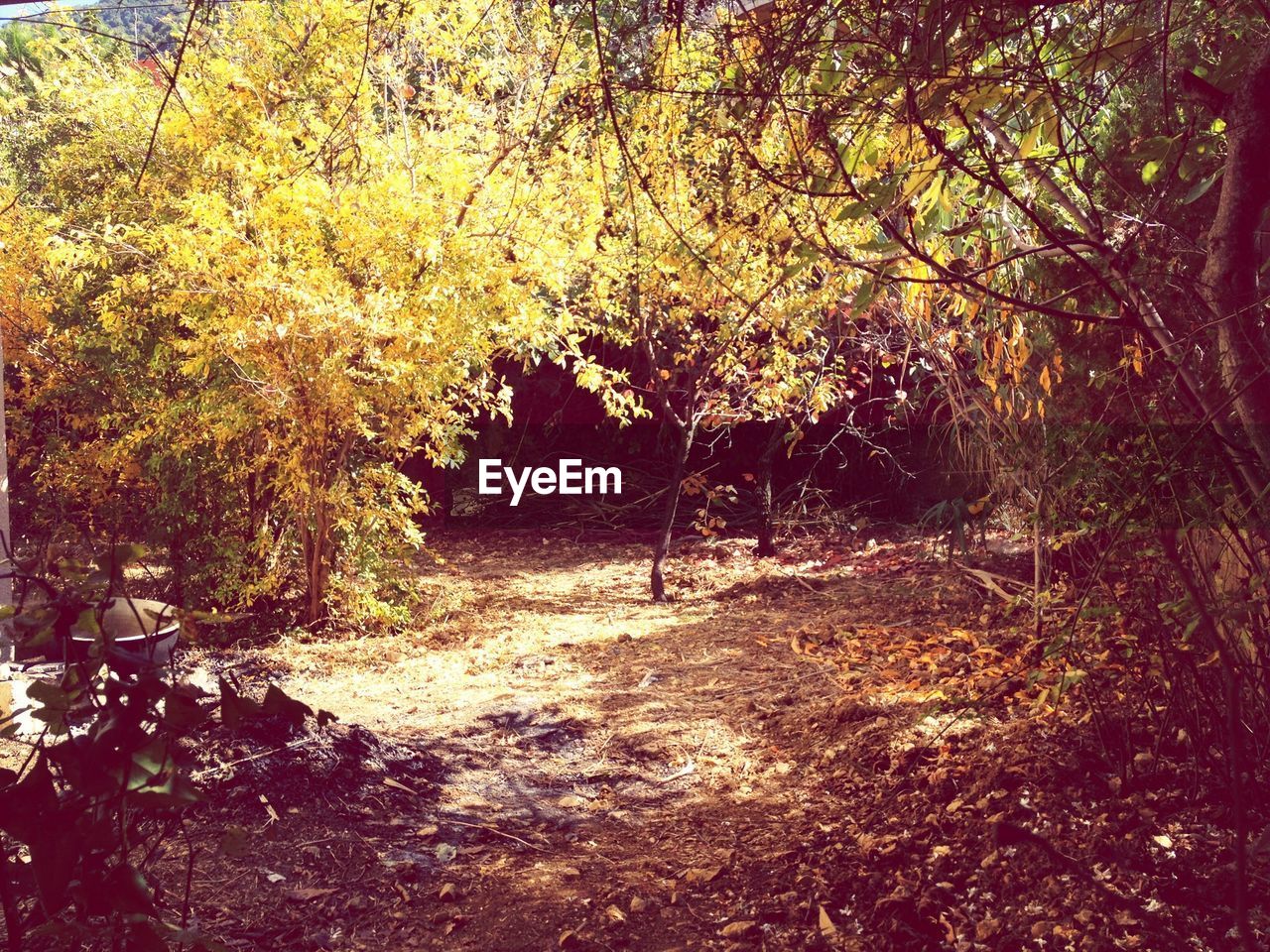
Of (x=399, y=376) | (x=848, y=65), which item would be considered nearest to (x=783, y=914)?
(x=848, y=65)

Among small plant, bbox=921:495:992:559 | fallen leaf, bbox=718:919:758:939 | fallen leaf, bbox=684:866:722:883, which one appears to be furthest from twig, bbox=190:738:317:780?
small plant, bbox=921:495:992:559

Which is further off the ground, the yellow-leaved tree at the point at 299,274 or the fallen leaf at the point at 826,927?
the yellow-leaved tree at the point at 299,274

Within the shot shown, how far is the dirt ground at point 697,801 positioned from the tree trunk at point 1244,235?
99 cm

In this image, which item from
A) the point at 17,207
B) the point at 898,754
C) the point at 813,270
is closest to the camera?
the point at 898,754

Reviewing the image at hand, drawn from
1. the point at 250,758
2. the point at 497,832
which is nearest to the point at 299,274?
the point at 250,758

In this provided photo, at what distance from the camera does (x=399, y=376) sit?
5.44 meters

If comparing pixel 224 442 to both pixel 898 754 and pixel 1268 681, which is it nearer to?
pixel 898 754

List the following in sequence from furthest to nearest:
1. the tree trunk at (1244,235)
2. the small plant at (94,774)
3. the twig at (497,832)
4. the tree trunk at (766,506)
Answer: the tree trunk at (766,506), the twig at (497,832), the tree trunk at (1244,235), the small plant at (94,774)

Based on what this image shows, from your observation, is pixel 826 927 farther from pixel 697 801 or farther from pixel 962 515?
pixel 962 515

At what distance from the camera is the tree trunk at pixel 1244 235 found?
1.99m

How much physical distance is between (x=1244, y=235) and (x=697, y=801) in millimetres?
2475

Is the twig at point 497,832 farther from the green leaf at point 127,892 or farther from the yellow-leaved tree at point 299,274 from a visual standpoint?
the yellow-leaved tree at point 299,274

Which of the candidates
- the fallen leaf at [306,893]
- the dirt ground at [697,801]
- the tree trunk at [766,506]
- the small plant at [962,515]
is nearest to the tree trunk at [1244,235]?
the dirt ground at [697,801]

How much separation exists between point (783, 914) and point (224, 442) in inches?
171
